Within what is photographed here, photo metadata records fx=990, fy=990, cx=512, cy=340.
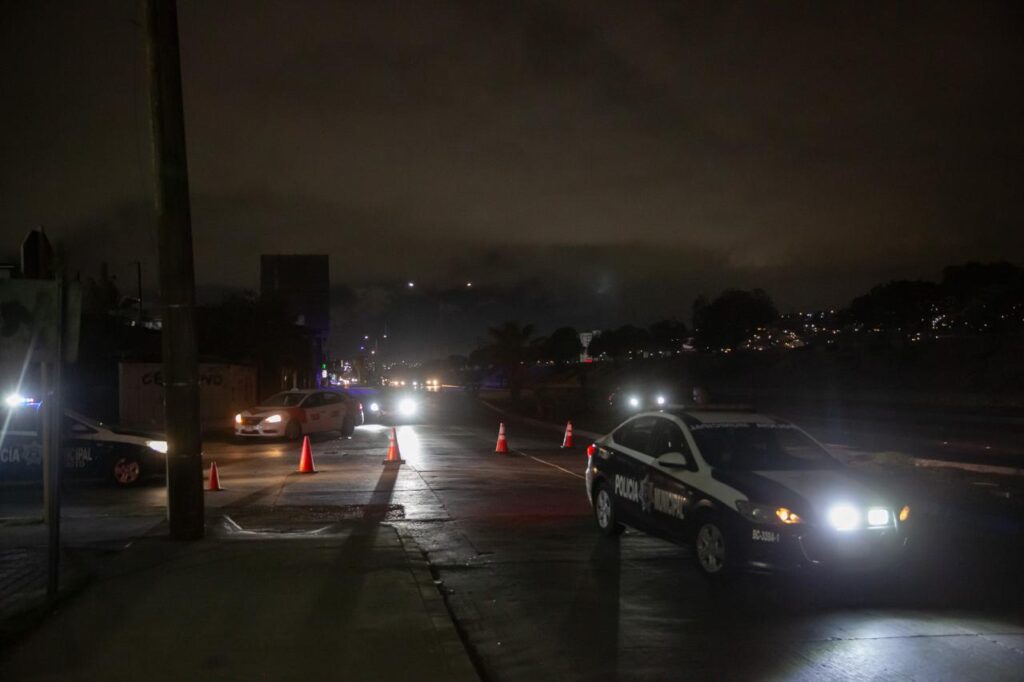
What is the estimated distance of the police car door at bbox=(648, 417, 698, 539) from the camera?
9.12 metres

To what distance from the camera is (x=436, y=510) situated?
43.4 ft

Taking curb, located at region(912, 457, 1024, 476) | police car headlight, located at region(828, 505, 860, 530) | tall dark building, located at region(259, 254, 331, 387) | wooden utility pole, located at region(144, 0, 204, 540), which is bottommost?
curb, located at region(912, 457, 1024, 476)

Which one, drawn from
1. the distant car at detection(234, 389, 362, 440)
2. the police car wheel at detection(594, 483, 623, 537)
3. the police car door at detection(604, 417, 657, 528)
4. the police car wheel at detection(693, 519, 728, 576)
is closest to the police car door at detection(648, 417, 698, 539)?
the police car door at detection(604, 417, 657, 528)

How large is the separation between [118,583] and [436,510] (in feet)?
18.0

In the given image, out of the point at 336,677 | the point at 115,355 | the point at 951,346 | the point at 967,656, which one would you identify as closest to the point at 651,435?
the point at 967,656

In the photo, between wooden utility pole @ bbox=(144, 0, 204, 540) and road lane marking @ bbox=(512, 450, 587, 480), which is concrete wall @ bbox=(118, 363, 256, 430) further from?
wooden utility pole @ bbox=(144, 0, 204, 540)

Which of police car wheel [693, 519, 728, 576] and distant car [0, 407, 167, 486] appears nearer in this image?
police car wheel [693, 519, 728, 576]

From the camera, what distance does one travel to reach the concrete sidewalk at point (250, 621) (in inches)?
239

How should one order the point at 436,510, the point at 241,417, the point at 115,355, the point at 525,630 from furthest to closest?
the point at 115,355 → the point at 241,417 → the point at 436,510 → the point at 525,630

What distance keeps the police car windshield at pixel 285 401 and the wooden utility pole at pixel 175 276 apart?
56.1ft

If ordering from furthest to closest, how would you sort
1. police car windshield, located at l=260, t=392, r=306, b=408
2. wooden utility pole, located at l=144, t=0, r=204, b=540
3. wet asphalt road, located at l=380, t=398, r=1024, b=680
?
police car windshield, located at l=260, t=392, r=306, b=408 < wooden utility pole, located at l=144, t=0, r=204, b=540 < wet asphalt road, located at l=380, t=398, r=1024, b=680

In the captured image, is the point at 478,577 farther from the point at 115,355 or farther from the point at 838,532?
the point at 115,355

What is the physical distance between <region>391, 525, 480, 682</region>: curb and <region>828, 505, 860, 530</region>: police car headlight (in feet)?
10.4

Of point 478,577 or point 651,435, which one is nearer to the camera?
point 478,577
